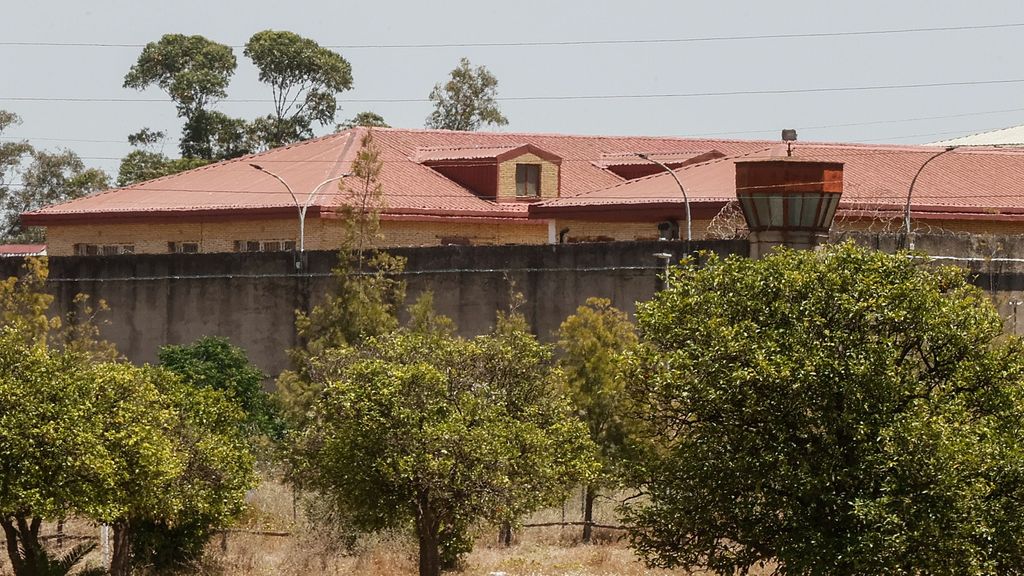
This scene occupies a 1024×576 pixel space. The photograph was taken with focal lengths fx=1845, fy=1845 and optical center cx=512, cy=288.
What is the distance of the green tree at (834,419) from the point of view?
18.9 m

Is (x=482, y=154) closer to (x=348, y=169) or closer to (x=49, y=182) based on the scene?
(x=348, y=169)

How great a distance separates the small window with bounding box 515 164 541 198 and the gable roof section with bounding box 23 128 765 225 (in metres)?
0.54

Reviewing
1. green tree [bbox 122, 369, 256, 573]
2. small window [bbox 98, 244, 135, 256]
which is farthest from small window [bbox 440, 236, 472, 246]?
green tree [bbox 122, 369, 256, 573]

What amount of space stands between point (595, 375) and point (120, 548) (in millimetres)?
9314

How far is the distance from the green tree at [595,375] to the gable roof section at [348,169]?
1430 cm

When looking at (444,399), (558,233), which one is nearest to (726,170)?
(558,233)

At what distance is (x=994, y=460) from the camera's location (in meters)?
18.8

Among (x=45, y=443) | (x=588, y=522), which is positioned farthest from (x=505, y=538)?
(x=45, y=443)

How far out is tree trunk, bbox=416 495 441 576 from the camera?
83.5ft

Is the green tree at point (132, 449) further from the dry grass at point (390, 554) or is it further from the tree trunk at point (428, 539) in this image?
the tree trunk at point (428, 539)

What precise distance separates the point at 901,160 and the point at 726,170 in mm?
6554

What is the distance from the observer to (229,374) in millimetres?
37781

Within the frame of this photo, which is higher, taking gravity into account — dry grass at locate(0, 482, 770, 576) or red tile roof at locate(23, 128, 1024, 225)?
red tile roof at locate(23, 128, 1024, 225)

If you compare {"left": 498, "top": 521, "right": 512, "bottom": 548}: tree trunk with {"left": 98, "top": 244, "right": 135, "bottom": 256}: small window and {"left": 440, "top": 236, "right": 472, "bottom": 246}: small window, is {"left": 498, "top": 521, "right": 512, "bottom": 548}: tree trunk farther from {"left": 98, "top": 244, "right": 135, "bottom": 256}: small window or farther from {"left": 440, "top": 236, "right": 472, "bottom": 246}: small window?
{"left": 98, "top": 244, "right": 135, "bottom": 256}: small window
